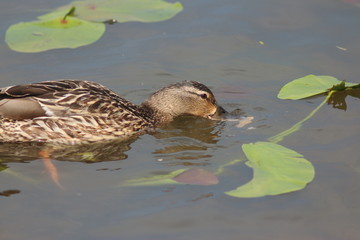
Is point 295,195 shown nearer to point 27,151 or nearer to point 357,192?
point 357,192

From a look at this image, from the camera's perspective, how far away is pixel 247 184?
786 cm

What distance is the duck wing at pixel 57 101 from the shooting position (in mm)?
9078

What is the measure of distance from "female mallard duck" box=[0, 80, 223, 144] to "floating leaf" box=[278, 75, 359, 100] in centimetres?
118

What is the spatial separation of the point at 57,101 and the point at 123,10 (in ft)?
10.8

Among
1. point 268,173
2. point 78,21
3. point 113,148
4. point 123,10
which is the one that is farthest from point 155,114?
point 268,173

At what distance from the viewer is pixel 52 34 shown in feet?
36.4

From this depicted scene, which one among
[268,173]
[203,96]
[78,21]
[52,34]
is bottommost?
[268,173]

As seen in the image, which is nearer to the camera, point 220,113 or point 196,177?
point 196,177

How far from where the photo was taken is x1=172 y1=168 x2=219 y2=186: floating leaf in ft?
26.8

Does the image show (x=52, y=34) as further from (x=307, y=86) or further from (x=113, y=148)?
(x=307, y=86)

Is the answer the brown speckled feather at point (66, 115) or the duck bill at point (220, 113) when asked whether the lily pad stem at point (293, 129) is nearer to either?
the duck bill at point (220, 113)

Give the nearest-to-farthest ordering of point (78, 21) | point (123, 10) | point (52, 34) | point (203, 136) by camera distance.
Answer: point (203, 136) < point (52, 34) < point (78, 21) < point (123, 10)

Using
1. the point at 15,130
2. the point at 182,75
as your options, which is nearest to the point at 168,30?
the point at 182,75

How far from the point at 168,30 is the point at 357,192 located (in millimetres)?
5174
